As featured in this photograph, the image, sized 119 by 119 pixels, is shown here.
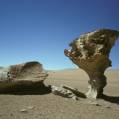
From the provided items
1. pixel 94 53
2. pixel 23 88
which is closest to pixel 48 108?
pixel 23 88

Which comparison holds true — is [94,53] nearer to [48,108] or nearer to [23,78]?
[23,78]

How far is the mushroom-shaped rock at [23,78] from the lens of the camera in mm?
16156

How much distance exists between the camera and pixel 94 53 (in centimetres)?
1728

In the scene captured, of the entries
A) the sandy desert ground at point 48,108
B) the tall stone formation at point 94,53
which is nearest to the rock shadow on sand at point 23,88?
the sandy desert ground at point 48,108

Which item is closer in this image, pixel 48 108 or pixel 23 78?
pixel 48 108

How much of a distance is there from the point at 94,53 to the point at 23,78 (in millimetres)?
5325

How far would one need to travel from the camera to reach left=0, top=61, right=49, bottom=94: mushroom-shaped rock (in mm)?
16156

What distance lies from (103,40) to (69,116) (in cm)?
740

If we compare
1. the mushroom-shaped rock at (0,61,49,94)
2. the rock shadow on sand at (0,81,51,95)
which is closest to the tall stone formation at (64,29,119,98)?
the mushroom-shaped rock at (0,61,49,94)

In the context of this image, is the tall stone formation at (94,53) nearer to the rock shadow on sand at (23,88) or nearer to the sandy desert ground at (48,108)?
the sandy desert ground at (48,108)

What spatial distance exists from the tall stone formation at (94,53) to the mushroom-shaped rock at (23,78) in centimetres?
272

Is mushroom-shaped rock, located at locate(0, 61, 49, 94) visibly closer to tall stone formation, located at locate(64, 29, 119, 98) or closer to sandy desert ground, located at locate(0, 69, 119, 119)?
sandy desert ground, located at locate(0, 69, 119, 119)

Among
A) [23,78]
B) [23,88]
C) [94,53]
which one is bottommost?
[23,88]

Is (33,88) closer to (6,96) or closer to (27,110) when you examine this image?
(6,96)
